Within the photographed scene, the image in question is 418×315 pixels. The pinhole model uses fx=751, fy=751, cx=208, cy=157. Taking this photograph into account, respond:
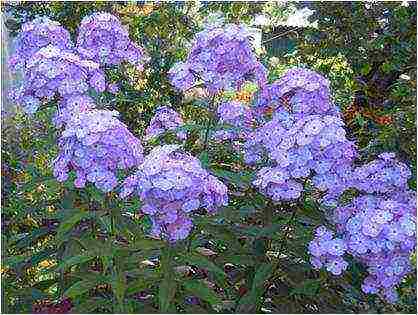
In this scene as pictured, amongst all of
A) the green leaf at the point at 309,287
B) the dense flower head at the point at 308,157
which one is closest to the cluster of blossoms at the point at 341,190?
the dense flower head at the point at 308,157

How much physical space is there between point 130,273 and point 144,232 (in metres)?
0.20

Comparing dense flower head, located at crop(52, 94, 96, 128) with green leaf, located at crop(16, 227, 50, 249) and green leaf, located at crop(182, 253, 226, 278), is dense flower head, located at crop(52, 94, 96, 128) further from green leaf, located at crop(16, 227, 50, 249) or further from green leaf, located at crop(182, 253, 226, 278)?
green leaf, located at crop(182, 253, 226, 278)

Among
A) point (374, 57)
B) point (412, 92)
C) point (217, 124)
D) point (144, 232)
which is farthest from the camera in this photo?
point (374, 57)

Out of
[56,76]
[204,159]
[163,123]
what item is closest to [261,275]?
[204,159]

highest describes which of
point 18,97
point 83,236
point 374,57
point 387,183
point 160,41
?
point 18,97

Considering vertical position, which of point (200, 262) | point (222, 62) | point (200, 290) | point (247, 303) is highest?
point (222, 62)

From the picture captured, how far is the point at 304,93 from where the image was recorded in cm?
256

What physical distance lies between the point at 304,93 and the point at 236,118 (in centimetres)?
33

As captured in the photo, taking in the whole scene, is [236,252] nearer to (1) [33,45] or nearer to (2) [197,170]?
(2) [197,170]

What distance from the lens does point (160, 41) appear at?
604cm

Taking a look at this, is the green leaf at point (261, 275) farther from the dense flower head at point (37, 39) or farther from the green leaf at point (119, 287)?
the dense flower head at point (37, 39)

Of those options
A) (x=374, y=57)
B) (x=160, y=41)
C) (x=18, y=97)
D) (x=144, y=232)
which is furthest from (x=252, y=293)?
(x=160, y=41)

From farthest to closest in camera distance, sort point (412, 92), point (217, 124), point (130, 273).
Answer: point (412, 92) → point (217, 124) → point (130, 273)

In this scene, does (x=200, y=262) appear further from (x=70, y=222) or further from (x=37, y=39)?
(x=37, y=39)
